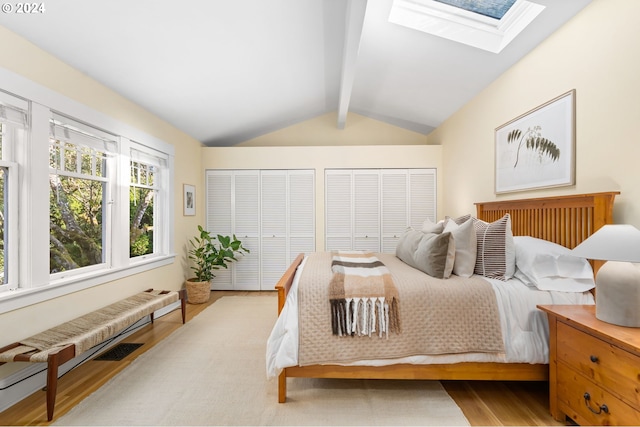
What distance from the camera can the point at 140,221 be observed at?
359 cm

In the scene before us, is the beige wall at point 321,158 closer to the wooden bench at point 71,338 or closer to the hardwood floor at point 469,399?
the wooden bench at point 71,338

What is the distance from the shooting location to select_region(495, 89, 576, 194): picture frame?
226 cm

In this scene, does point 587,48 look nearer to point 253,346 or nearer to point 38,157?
point 253,346

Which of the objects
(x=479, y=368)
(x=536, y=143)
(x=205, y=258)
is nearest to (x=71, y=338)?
(x=205, y=258)

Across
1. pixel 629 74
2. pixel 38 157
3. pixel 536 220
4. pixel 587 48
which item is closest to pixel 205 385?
pixel 38 157

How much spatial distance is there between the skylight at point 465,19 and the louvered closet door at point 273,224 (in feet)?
9.00

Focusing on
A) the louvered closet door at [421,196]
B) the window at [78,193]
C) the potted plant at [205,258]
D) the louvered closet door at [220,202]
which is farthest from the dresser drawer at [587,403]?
the louvered closet door at [220,202]

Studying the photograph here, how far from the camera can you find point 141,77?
111 inches

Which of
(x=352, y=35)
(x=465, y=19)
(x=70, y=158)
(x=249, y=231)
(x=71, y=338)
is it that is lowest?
(x=71, y=338)

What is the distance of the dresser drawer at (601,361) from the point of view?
4.23ft

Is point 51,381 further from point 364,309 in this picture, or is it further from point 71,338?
point 364,309

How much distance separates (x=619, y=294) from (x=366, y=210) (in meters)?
3.40

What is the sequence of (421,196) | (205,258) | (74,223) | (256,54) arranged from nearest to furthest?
(74,223)
(256,54)
(205,258)
(421,196)

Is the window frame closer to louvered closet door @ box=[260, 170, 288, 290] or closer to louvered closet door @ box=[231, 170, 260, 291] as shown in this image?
louvered closet door @ box=[231, 170, 260, 291]
